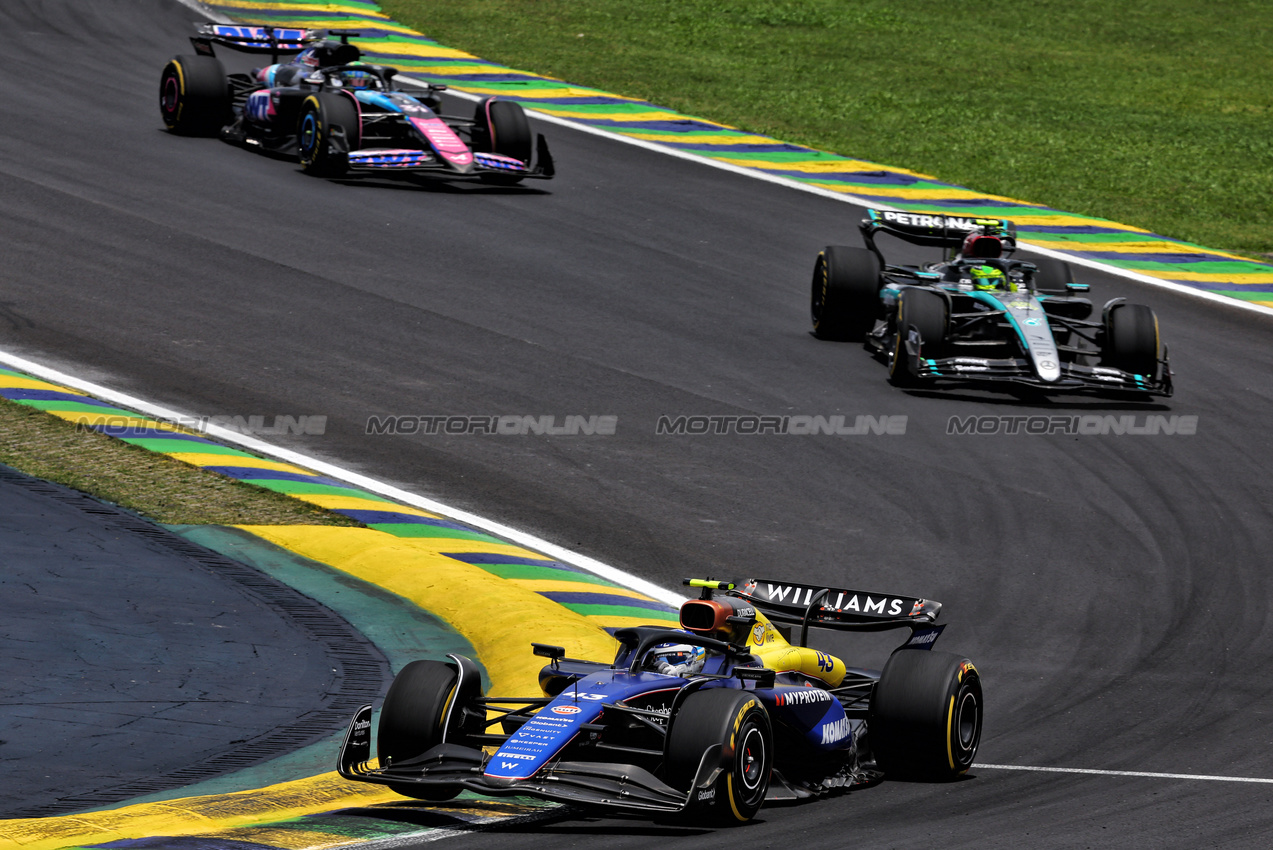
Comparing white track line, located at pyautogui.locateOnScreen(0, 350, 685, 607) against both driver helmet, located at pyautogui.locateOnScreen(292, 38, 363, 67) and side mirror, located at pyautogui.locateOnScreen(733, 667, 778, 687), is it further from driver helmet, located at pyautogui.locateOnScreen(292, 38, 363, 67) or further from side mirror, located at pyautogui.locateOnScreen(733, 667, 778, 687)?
driver helmet, located at pyautogui.locateOnScreen(292, 38, 363, 67)

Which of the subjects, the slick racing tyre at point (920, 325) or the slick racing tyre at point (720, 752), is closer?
the slick racing tyre at point (720, 752)

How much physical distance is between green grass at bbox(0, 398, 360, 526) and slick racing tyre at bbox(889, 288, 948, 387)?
20.3 ft

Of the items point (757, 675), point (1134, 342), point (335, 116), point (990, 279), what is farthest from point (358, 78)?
point (757, 675)

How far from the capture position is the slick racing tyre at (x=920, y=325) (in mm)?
16031

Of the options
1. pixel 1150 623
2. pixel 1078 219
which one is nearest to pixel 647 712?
pixel 1150 623

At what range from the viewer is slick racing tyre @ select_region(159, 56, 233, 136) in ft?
75.0

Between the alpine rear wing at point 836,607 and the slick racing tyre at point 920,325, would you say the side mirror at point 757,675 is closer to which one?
the alpine rear wing at point 836,607

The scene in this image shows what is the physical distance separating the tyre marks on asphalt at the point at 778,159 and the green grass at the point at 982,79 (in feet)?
2.15

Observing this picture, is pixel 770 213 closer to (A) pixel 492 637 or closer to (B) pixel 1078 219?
(B) pixel 1078 219

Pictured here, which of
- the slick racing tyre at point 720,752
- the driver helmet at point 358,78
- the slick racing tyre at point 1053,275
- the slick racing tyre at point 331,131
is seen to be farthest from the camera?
the driver helmet at point 358,78

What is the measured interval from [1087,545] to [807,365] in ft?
15.8

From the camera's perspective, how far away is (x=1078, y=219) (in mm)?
23922

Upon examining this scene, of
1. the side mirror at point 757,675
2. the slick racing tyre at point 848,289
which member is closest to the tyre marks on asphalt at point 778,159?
the slick racing tyre at point 848,289

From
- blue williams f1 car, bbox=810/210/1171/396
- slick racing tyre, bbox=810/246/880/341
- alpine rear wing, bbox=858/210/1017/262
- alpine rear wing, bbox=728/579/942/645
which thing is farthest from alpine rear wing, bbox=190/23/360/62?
alpine rear wing, bbox=728/579/942/645
